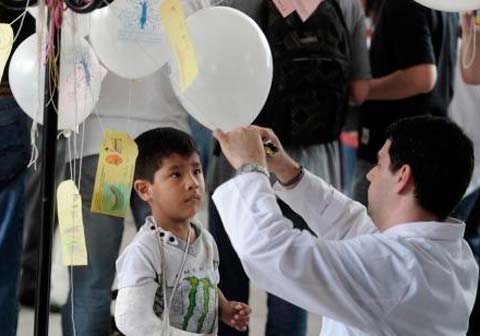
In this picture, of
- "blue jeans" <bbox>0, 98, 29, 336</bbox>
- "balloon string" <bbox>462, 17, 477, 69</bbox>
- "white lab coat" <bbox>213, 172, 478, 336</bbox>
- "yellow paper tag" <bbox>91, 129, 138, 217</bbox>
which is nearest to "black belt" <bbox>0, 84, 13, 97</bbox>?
"blue jeans" <bbox>0, 98, 29, 336</bbox>

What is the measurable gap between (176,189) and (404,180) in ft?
1.77

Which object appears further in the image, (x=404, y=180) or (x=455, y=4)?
(x=455, y=4)

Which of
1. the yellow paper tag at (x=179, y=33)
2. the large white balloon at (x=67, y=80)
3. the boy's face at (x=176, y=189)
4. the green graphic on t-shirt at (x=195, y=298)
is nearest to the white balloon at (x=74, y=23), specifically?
the large white balloon at (x=67, y=80)

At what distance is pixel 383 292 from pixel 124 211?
Answer: 525 millimetres

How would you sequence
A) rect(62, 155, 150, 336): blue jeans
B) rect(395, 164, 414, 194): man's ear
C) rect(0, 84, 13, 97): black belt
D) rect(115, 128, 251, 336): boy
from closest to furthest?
rect(395, 164, 414, 194): man's ear → rect(115, 128, 251, 336): boy → rect(0, 84, 13, 97): black belt → rect(62, 155, 150, 336): blue jeans

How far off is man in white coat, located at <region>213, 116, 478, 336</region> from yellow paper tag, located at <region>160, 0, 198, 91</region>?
13cm

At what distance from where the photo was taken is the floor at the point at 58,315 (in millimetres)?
2779

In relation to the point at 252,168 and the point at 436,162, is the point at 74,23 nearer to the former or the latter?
the point at 252,168

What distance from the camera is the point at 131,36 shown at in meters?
1.64

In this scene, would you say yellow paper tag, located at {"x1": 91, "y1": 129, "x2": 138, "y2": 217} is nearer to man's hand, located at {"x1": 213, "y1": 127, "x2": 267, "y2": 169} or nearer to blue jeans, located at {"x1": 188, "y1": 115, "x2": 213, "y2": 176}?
man's hand, located at {"x1": 213, "y1": 127, "x2": 267, "y2": 169}

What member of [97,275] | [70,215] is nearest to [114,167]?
[70,215]

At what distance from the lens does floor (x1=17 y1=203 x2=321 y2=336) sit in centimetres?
278

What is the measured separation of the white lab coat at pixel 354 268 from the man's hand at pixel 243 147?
0.12 ft

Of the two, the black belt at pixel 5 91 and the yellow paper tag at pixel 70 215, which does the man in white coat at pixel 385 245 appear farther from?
the black belt at pixel 5 91
